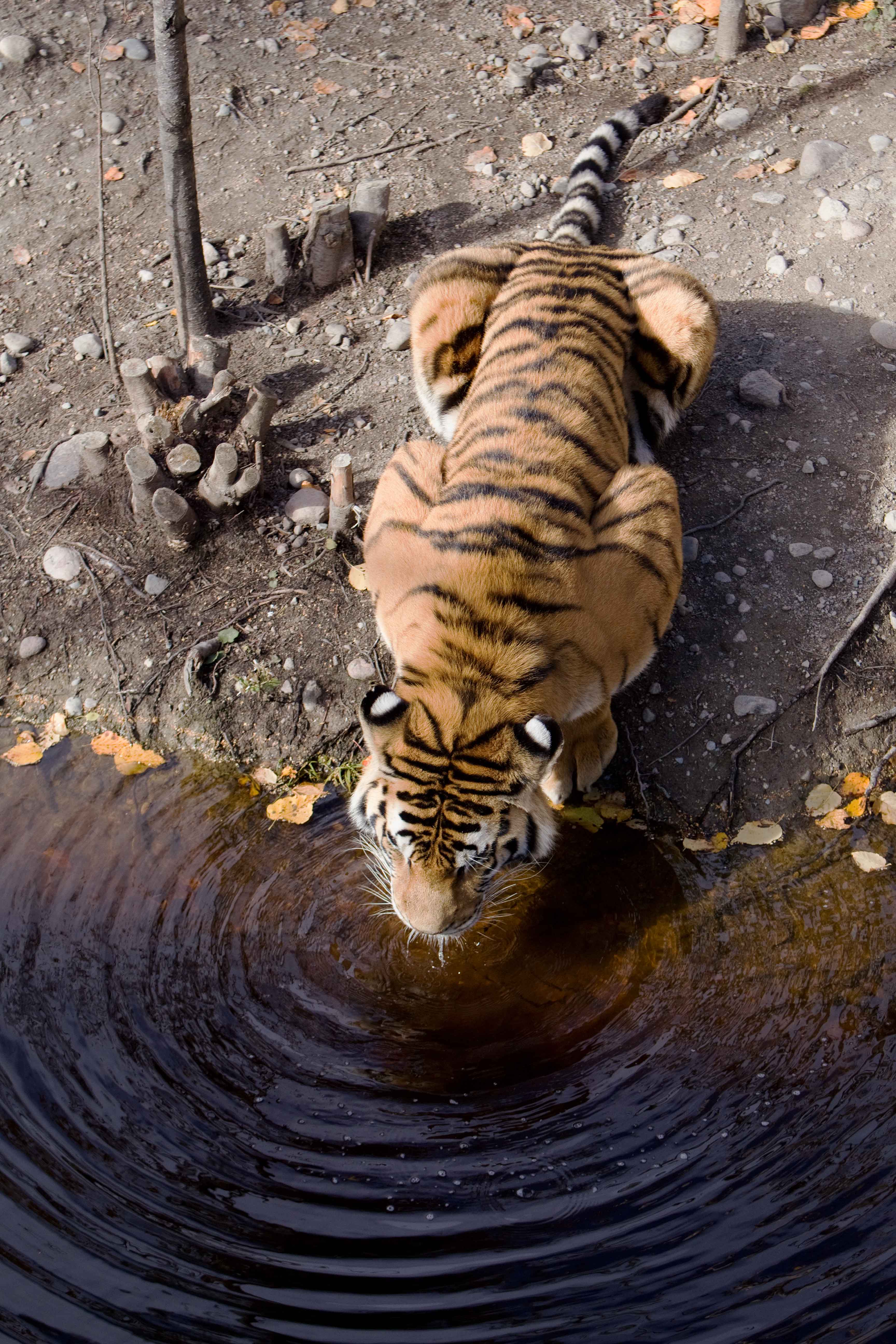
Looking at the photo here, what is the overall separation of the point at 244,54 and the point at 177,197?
2.44m

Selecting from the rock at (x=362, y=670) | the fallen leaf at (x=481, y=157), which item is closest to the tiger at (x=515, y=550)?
the rock at (x=362, y=670)

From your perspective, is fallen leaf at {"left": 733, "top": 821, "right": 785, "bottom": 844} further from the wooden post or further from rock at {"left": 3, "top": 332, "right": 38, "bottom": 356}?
rock at {"left": 3, "top": 332, "right": 38, "bottom": 356}

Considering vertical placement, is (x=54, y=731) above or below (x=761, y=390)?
above

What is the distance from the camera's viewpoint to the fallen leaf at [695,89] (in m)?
5.98

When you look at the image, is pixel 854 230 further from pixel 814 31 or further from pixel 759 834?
pixel 759 834

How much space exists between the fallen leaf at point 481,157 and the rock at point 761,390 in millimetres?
2181

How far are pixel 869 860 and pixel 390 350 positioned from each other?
3104 mm

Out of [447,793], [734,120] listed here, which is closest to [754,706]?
[447,793]

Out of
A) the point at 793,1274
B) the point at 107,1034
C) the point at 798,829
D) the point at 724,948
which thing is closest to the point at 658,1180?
the point at 793,1274

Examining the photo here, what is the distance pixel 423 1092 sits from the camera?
315 centimetres

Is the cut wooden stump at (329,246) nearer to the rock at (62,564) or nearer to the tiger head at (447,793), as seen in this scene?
the rock at (62,564)

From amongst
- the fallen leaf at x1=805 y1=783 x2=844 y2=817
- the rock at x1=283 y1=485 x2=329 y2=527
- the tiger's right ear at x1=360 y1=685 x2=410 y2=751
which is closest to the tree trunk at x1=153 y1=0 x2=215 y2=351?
the rock at x1=283 y1=485 x2=329 y2=527

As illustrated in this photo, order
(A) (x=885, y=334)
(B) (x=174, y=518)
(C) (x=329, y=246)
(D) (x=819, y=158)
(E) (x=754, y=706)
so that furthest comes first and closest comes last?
(D) (x=819, y=158) < (C) (x=329, y=246) < (A) (x=885, y=334) < (B) (x=174, y=518) < (E) (x=754, y=706)

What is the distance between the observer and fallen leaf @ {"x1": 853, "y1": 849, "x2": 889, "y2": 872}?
3668 mm
